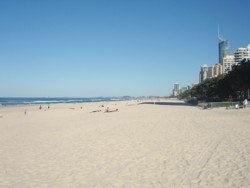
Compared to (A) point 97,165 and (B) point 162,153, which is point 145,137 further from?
(A) point 97,165

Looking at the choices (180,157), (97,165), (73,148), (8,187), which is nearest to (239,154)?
(180,157)

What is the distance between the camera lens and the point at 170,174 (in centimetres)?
845

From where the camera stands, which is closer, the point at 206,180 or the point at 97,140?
the point at 206,180

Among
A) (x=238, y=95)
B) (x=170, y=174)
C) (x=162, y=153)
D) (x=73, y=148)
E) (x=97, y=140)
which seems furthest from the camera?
(x=238, y=95)

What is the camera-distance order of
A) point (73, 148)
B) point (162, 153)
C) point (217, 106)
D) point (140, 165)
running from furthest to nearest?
point (217, 106)
point (73, 148)
point (162, 153)
point (140, 165)

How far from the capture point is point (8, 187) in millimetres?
7691

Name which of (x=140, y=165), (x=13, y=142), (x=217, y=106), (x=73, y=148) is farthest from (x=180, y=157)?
(x=217, y=106)

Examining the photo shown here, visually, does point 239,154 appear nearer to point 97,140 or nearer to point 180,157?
point 180,157

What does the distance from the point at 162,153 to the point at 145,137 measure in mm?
4180

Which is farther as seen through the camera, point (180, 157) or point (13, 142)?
point (13, 142)

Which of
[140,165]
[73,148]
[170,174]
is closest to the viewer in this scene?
[170,174]

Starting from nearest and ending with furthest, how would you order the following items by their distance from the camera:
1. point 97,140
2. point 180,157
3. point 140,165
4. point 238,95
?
point 140,165 < point 180,157 < point 97,140 < point 238,95

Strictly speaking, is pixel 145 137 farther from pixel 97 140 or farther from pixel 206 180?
pixel 206 180

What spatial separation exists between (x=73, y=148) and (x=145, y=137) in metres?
4.12
